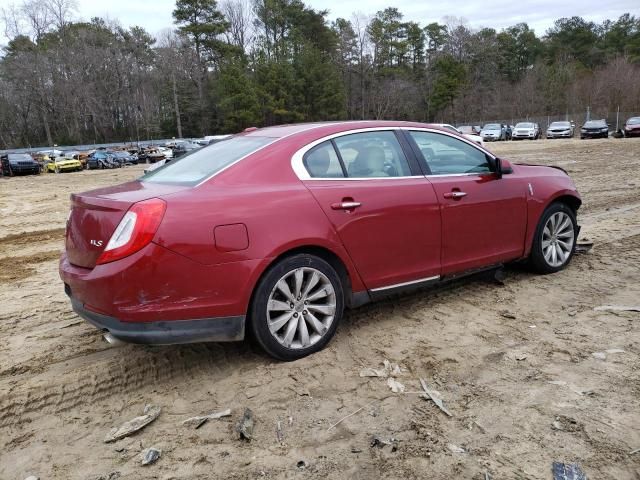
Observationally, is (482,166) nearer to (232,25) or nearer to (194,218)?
(194,218)

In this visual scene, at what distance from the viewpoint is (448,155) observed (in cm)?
456

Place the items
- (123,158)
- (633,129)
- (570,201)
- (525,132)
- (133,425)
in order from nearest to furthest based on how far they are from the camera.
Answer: (133,425) → (570,201) → (633,129) → (123,158) → (525,132)

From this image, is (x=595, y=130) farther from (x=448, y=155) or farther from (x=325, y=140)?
(x=325, y=140)

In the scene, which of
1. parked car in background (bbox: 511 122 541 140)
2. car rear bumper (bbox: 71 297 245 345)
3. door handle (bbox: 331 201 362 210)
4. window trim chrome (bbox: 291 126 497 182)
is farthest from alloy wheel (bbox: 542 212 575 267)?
parked car in background (bbox: 511 122 541 140)

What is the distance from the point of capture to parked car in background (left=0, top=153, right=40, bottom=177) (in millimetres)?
31142

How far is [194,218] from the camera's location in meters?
3.19

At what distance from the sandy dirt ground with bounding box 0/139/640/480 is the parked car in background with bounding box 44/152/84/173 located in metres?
32.4

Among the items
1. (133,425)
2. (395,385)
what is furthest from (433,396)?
(133,425)

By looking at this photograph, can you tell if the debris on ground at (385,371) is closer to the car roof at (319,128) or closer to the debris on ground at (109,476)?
the debris on ground at (109,476)

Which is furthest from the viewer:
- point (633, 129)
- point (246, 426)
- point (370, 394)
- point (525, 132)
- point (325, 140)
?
point (525, 132)

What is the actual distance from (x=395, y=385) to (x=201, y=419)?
3.86ft

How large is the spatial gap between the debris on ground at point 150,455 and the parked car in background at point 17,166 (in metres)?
33.6

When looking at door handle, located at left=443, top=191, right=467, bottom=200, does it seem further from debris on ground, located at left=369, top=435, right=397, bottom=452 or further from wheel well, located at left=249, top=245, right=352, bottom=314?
debris on ground, located at left=369, top=435, right=397, bottom=452

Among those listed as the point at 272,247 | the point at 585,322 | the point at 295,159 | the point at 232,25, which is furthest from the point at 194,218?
the point at 232,25
